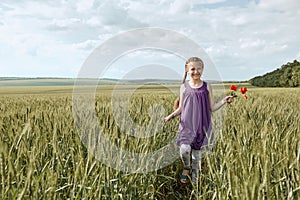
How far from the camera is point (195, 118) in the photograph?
294cm

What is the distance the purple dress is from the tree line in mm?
34721

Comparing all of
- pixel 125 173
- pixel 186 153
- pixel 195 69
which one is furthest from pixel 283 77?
pixel 125 173

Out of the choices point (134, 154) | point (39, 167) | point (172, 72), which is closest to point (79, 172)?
point (39, 167)

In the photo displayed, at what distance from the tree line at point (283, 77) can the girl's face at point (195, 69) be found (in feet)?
114

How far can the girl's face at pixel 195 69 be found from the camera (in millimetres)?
2939

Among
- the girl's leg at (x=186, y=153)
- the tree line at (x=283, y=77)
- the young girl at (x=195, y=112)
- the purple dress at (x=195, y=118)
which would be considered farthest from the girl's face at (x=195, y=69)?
the tree line at (x=283, y=77)

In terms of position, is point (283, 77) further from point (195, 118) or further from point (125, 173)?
point (125, 173)

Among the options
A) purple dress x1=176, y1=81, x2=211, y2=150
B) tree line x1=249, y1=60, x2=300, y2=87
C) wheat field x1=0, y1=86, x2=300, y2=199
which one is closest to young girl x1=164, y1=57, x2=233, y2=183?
purple dress x1=176, y1=81, x2=211, y2=150

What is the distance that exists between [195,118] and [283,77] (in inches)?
1547

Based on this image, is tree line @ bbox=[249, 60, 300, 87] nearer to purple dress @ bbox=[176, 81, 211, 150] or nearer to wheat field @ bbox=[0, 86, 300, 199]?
purple dress @ bbox=[176, 81, 211, 150]

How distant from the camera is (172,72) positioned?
3088 mm

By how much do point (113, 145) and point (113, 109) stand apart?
137 centimetres

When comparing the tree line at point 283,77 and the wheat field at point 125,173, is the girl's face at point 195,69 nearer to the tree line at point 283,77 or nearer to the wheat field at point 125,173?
the wheat field at point 125,173

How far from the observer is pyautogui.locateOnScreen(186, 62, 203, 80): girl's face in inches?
116
